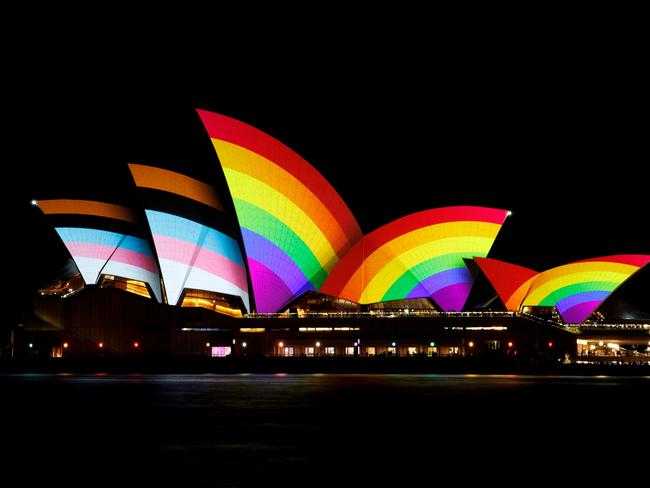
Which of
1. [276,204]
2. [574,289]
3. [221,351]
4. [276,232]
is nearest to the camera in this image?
[276,204]

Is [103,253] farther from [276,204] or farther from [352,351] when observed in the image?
[352,351]

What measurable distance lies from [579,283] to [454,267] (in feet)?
36.1

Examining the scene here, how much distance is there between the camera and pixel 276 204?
5378 centimetres

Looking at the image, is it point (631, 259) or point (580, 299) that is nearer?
point (631, 259)

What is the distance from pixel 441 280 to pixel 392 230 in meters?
6.35

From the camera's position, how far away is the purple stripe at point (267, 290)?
5747 centimetres

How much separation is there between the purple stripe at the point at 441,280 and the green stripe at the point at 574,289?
24.0 feet

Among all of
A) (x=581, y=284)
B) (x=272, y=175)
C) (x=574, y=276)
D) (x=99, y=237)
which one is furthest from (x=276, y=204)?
(x=581, y=284)

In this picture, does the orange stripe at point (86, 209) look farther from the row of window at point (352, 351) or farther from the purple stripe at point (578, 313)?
the purple stripe at point (578, 313)

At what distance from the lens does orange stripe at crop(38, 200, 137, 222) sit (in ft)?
191

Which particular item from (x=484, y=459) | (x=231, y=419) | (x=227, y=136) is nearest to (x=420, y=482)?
(x=484, y=459)

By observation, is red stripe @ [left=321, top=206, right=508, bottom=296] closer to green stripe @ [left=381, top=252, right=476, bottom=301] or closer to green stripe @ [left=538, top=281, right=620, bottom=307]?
green stripe @ [left=381, top=252, right=476, bottom=301]

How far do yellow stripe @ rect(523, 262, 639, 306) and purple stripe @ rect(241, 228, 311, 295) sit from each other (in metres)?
19.1

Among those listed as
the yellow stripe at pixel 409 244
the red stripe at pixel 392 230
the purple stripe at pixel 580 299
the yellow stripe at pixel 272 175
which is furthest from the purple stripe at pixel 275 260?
the purple stripe at pixel 580 299
